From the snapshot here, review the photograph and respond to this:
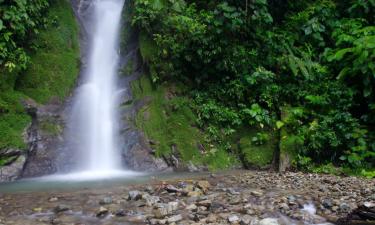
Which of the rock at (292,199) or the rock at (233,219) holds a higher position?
the rock at (292,199)

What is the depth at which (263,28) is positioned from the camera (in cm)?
1130

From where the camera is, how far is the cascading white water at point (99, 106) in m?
9.52

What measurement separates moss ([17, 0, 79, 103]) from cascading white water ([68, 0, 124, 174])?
1.63 feet

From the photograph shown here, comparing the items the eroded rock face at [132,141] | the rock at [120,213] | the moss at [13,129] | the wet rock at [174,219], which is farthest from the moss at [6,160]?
the wet rock at [174,219]

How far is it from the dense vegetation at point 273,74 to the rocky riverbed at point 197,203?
1957 millimetres

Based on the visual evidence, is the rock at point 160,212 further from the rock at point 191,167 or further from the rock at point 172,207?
the rock at point 191,167

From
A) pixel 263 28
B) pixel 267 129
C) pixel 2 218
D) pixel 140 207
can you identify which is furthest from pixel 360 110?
pixel 2 218

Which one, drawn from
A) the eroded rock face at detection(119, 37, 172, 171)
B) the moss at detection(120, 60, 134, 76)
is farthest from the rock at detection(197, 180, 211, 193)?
the moss at detection(120, 60, 134, 76)

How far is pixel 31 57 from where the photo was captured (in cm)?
1101

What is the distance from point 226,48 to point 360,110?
3953mm

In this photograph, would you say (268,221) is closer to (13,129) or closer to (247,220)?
(247,220)

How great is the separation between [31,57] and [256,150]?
22.6 feet

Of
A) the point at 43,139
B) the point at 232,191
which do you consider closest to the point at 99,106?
the point at 43,139

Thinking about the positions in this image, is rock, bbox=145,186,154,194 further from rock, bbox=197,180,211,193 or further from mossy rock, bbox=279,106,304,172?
mossy rock, bbox=279,106,304,172
